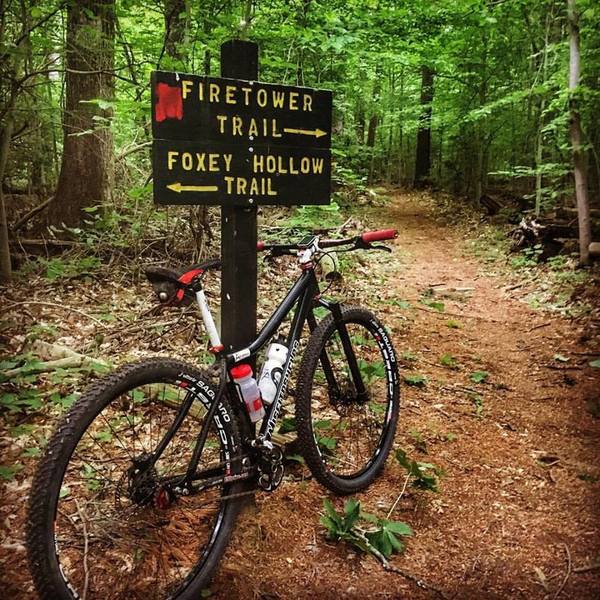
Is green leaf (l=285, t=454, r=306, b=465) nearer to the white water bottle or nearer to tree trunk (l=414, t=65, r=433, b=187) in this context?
the white water bottle

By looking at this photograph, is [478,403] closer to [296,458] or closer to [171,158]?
[296,458]

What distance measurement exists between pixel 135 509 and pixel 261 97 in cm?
205

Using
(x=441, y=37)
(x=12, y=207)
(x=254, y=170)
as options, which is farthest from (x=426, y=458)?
(x=441, y=37)

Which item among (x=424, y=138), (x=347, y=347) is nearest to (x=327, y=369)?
(x=347, y=347)

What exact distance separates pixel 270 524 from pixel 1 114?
509 centimetres

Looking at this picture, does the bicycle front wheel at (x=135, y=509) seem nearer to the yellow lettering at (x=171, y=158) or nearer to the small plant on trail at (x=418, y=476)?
the yellow lettering at (x=171, y=158)

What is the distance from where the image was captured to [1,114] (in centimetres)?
551

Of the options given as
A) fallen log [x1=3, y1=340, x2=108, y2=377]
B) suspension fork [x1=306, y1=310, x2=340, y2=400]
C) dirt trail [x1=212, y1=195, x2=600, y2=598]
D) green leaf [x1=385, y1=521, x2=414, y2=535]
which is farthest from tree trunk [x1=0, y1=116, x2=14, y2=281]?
green leaf [x1=385, y1=521, x2=414, y2=535]

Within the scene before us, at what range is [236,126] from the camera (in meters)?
2.60

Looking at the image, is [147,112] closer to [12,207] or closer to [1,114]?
[1,114]

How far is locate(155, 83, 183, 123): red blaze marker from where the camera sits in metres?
2.38

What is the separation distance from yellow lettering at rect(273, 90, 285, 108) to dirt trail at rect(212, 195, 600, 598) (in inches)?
86.8

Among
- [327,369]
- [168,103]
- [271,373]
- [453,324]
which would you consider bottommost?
[453,324]

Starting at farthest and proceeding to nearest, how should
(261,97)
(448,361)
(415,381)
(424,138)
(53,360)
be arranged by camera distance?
(424,138) → (448,361) → (415,381) → (53,360) → (261,97)
